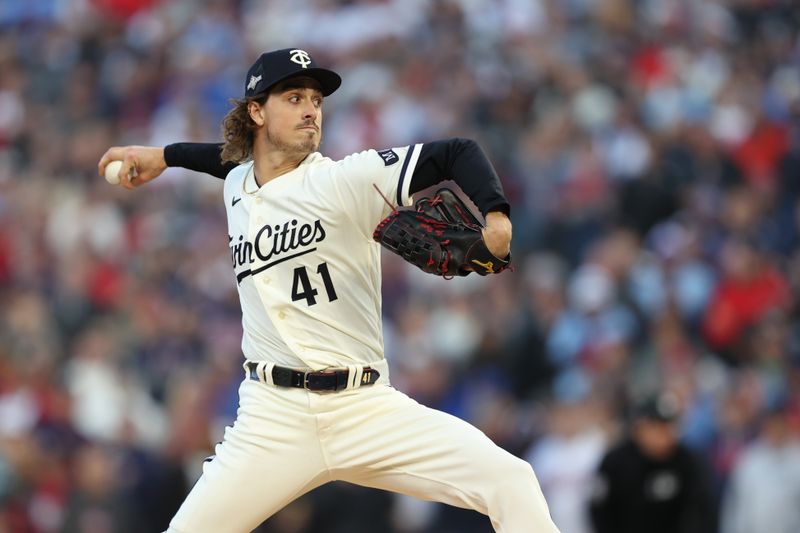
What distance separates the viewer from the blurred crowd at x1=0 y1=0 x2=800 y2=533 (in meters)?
8.72

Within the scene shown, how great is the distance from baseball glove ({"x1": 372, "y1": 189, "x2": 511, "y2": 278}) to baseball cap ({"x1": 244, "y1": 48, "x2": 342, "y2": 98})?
0.70 meters

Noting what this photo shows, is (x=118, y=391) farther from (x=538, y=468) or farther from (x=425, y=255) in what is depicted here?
(x=425, y=255)

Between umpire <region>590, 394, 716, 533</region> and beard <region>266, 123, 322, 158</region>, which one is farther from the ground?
beard <region>266, 123, 322, 158</region>

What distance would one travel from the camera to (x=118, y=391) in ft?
33.7

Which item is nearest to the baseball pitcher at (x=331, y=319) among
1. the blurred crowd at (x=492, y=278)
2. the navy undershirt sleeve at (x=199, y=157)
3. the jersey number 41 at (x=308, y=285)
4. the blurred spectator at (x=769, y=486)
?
the jersey number 41 at (x=308, y=285)

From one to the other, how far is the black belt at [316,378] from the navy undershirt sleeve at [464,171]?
28.7 inches

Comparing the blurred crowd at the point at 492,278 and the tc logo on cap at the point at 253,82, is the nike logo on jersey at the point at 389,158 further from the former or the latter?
the blurred crowd at the point at 492,278

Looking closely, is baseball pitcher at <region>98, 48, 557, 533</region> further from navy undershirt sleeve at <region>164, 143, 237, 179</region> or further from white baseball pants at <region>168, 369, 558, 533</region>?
navy undershirt sleeve at <region>164, 143, 237, 179</region>

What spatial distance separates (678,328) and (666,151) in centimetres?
174

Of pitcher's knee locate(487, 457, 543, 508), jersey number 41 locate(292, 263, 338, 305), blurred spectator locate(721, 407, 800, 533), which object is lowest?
blurred spectator locate(721, 407, 800, 533)

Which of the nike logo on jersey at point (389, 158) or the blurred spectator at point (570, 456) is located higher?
the nike logo on jersey at point (389, 158)

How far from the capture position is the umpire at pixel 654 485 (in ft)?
23.4

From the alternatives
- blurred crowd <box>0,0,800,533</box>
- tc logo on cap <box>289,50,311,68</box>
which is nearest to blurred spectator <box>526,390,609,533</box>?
blurred crowd <box>0,0,800,533</box>

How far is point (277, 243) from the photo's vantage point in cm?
487
